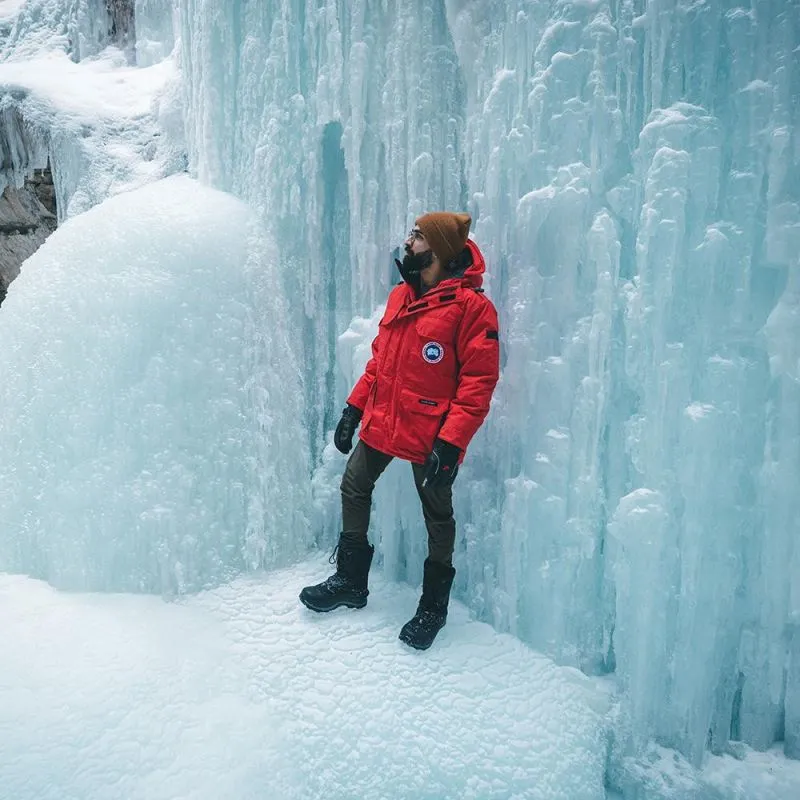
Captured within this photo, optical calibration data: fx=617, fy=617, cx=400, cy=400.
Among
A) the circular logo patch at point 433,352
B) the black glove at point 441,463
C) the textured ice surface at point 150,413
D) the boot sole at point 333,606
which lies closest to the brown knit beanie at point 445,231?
the circular logo patch at point 433,352

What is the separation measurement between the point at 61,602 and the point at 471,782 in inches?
72.5

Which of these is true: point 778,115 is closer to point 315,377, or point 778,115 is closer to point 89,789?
point 315,377

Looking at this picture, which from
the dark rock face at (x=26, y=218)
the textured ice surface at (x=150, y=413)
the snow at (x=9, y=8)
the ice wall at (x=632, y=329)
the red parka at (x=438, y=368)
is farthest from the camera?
the snow at (x=9, y=8)

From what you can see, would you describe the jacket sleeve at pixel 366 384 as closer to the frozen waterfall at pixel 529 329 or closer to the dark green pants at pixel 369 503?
the dark green pants at pixel 369 503

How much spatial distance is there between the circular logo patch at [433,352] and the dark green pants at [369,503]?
0.42 meters

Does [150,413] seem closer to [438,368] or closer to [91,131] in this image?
[438,368]

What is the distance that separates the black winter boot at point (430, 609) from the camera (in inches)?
96.9

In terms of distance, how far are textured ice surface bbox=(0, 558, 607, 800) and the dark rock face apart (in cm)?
402

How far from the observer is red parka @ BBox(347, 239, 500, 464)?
88.0 inches

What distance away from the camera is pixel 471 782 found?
6.75 ft

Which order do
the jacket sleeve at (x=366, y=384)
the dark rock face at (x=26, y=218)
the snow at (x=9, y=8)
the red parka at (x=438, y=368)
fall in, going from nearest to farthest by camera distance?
the red parka at (x=438, y=368), the jacket sleeve at (x=366, y=384), the dark rock face at (x=26, y=218), the snow at (x=9, y=8)

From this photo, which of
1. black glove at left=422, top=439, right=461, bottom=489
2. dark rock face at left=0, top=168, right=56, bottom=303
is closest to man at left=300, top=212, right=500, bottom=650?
black glove at left=422, top=439, right=461, bottom=489

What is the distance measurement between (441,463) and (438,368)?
14.4 inches

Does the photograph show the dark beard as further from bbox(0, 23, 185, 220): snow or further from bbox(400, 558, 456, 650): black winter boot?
bbox(0, 23, 185, 220): snow
